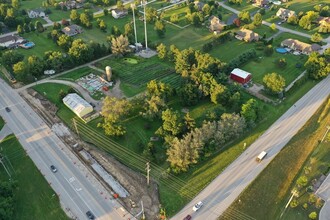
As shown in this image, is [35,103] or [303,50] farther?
[303,50]

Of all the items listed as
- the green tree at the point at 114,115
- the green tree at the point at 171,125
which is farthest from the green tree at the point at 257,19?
the green tree at the point at 114,115

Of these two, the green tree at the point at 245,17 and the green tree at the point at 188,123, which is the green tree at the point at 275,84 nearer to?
the green tree at the point at 188,123

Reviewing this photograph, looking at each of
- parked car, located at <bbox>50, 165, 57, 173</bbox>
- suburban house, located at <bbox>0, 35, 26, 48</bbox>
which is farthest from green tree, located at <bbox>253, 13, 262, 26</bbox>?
parked car, located at <bbox>50, 165, 57, 173</bbox>

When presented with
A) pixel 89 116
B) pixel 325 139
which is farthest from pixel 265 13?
pixel 89 116

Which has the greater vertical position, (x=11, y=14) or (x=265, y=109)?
(x=11, y=14)

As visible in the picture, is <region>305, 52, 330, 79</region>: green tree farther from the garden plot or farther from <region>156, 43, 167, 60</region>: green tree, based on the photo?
the garden plot

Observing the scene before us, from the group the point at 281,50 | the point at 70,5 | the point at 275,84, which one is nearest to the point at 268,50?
the point at 281,50

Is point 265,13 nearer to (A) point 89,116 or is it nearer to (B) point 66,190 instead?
(A) point 89,116

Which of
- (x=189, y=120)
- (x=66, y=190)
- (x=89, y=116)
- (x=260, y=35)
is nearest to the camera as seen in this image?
(x=66, y=190)
